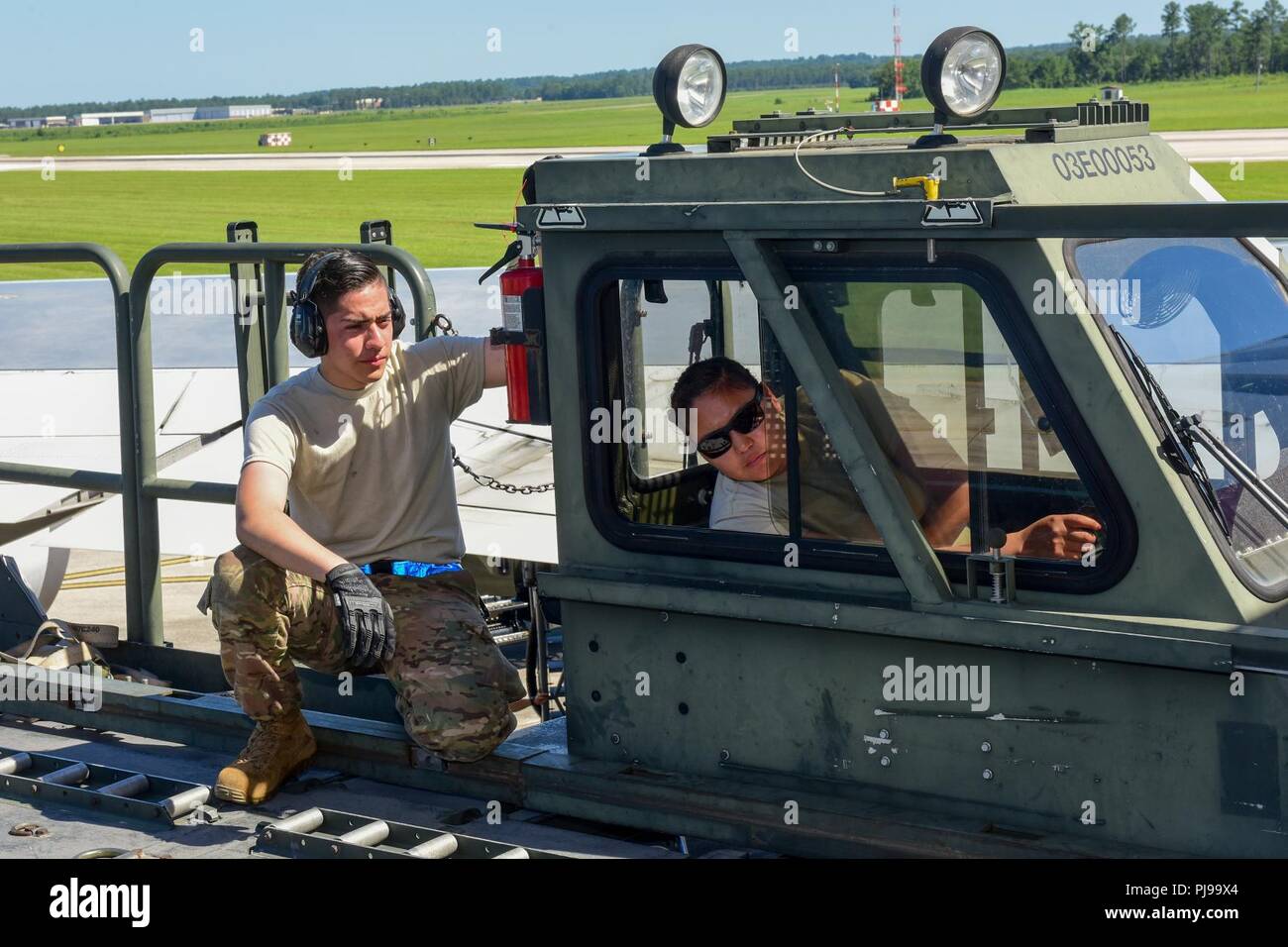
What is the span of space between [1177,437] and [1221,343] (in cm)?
63

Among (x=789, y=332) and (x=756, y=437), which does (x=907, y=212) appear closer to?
(x=789, y=332)

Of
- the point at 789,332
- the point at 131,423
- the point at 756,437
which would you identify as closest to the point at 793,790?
the point at 756,437

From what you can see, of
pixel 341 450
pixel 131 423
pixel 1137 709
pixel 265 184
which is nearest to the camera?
pixel 1137 709

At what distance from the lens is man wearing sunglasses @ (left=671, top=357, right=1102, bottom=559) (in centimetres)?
366

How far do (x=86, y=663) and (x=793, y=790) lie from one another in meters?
2.91

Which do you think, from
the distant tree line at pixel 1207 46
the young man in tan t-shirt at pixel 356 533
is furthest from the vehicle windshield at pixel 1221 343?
the distant tree line at pixel 1207 46

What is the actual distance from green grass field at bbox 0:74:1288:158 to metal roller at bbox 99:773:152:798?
166 feet

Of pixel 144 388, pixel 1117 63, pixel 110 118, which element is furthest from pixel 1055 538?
pixel 110 118

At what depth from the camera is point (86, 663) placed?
18.7 ft

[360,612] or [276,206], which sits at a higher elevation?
[276,206]

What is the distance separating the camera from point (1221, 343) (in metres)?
3.97

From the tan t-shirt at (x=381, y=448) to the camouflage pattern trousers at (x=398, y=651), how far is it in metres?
0.15

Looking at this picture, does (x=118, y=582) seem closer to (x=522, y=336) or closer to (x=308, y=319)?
(x=308, y=319)

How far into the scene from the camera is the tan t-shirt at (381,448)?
4.52 m
